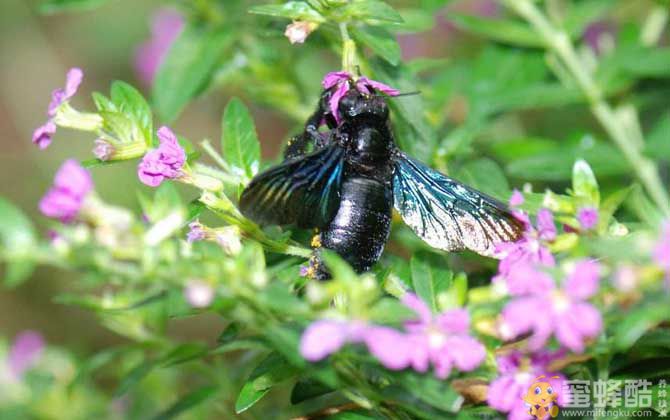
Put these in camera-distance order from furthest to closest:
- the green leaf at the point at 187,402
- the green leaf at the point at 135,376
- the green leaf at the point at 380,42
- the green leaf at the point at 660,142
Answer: the green leaf at the point at 660,142 < the green leaf at the point at 187,402 < the green leaf at the point at 380,42 < the green leaf at the point at 135,376

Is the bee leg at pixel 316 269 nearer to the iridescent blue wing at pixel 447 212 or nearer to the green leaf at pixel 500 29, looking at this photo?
the iridescent blue wing at pixel 447 212

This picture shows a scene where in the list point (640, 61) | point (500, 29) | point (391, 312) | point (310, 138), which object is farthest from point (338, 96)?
point (640, 61)

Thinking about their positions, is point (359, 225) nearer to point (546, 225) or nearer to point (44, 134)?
point (546, 225)

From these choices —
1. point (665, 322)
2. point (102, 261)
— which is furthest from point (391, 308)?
point (665, 322)

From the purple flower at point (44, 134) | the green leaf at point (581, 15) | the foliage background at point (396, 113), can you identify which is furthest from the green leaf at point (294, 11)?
the green leaf at point (581, 15)

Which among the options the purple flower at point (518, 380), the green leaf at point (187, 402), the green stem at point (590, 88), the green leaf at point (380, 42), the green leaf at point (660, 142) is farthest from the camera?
the green stem at point (590, 88)

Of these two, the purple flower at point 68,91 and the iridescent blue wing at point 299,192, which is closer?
the iridescent blue wing at point 299,192

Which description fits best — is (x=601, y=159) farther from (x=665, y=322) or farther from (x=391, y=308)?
(x=391, y=308)
